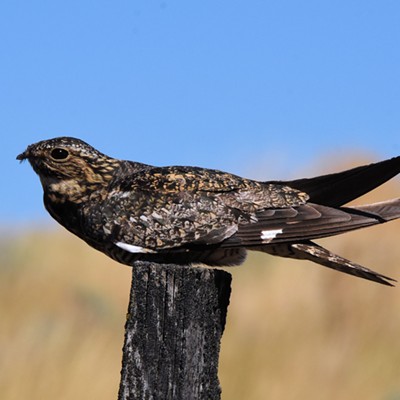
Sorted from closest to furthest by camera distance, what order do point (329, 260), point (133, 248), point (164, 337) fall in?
point (164, 337) < point (133, 248) < point (329, 260)

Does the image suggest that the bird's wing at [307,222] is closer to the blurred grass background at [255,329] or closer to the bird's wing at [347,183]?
the bird's wing at [347,183]

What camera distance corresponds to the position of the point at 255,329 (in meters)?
10.9

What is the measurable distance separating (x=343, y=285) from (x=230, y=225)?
19.8 ft

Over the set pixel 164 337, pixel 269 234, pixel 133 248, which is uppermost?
pixel 269 234

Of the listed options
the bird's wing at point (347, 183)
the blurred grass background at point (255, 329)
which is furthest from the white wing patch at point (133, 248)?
the blurred grass background at point (255, 329)

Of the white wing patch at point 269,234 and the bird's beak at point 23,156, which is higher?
the bird's beak at point 23,156

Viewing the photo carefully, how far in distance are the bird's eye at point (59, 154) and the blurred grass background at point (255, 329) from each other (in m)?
2.93

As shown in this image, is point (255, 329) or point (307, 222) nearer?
point (307, 222)

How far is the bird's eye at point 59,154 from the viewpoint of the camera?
6.80m

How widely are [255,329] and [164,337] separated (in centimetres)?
Result: 576

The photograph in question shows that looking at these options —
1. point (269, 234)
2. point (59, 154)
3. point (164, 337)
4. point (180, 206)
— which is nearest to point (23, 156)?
point (59, 154)

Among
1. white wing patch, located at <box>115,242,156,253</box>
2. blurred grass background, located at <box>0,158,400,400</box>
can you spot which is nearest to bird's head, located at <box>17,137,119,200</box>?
white wing patch, located at <box>115,242,156,253</box>

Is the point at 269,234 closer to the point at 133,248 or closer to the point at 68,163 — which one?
the point at 133,248

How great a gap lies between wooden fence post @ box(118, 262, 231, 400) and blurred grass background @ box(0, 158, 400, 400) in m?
4.20
